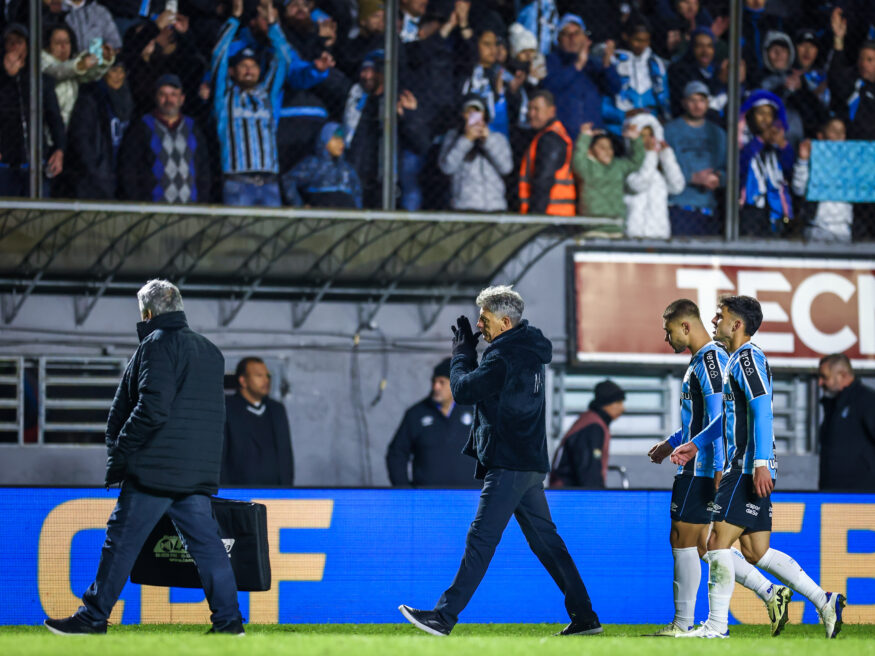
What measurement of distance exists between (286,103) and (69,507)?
16.2 feet

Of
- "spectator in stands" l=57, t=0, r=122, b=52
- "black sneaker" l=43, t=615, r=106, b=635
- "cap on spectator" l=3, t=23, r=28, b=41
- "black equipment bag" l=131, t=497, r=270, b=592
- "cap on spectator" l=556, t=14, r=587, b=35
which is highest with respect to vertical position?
"cap on spectator" l=556, t=14, r=587, b=35

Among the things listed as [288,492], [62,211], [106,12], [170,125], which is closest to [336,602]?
[288,492]

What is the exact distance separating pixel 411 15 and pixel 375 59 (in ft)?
2.87

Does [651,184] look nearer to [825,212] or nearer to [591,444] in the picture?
[825,212]

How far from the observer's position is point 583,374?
12797 millimetres

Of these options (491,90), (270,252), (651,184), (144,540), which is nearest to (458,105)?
(491,90)

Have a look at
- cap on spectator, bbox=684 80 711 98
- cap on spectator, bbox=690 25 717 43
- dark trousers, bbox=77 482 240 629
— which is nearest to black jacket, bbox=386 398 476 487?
dark trousers, bbox=77 482 240 629

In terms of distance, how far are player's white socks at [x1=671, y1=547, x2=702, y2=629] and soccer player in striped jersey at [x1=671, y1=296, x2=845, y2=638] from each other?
88 mm

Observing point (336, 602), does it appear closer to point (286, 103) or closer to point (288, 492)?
point (288, 492)

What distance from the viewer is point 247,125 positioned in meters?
11.4

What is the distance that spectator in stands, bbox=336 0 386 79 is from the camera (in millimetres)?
12055

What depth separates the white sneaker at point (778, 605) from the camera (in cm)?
715

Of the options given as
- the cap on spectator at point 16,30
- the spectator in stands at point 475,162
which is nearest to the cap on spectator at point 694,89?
the spectator in stands at point 475,162

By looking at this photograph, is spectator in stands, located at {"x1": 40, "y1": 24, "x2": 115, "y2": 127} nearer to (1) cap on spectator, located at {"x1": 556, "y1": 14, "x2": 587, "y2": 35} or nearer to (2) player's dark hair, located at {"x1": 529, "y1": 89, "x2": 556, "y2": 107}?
(2) player's dark hair, located at {"x1": 529, "y1": 89, "x2": 556, "y2": 107}
